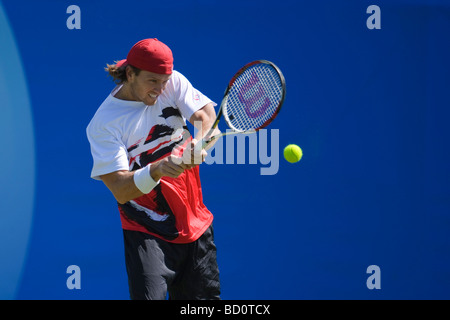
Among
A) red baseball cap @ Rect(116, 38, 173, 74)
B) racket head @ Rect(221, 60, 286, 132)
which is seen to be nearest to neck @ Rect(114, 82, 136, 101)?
red baseball cap @ Rect(116, 38, 173, 74)

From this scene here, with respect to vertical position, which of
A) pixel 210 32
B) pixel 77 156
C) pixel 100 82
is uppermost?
pixel 210 32

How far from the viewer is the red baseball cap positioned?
2730mm

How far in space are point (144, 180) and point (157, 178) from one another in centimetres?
5

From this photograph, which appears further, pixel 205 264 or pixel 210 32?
pixel 210 32

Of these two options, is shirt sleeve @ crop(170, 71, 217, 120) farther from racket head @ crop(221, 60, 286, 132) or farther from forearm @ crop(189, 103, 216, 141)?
racket head @ crop(221, 60, 286, 132)

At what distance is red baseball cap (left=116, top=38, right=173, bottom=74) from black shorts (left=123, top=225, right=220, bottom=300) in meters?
0.72

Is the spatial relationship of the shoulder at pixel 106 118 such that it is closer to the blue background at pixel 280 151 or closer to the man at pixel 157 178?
the man at pixel 157 178

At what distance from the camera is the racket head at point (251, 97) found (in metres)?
2.78

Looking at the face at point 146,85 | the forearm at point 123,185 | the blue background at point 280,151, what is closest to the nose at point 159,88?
the face at point 146,85
